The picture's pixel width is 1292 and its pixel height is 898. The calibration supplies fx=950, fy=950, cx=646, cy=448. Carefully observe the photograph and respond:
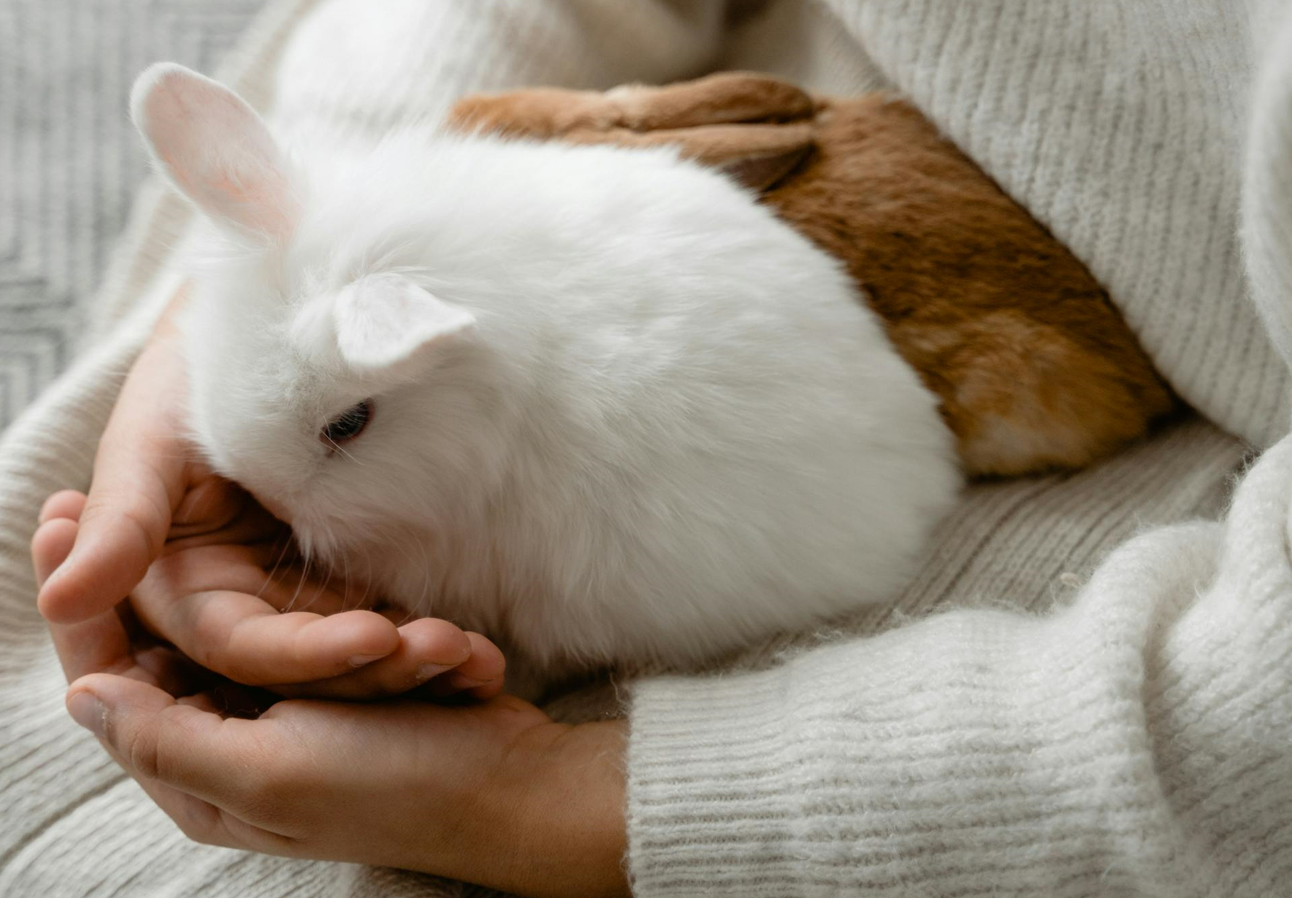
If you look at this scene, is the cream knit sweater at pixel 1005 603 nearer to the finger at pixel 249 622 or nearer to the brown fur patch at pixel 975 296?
the brown fur patch at pixel 975 296

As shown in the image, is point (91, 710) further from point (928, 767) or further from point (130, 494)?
point (928, 767)

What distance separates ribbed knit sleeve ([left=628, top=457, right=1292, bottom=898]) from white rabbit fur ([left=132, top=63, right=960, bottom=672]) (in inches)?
4.3

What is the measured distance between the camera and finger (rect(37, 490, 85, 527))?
2.68 ft

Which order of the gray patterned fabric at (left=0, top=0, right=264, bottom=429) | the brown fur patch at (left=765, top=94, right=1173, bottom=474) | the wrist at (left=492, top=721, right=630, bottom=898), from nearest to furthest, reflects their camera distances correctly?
the wrist at (left=492, top=721, right=630, bottom=898)
the brown fur patch at (left=765, top=94, right=1173, bottom=474)
the gray patterned fabric at (left=0, top=0, right=264, bottom=429)

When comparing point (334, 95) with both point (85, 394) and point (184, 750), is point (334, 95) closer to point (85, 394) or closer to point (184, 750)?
point (85, 394)

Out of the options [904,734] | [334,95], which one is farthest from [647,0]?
[904,734]

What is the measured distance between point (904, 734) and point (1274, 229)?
39cm

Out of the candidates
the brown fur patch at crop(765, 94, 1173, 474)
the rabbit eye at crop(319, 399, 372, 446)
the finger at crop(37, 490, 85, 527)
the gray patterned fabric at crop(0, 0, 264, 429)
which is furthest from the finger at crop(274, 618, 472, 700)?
the gray patterned fabric at crop(0, 0, 264, 429)

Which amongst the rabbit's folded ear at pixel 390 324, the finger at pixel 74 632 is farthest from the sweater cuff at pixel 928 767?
the finger at pixel 74 632

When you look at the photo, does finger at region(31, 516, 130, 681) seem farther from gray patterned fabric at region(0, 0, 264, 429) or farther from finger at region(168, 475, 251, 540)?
gray patterned fabric at region(0, 0, 264, 429)

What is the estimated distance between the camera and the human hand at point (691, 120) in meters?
0.81

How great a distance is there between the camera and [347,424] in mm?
693

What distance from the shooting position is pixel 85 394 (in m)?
0.94

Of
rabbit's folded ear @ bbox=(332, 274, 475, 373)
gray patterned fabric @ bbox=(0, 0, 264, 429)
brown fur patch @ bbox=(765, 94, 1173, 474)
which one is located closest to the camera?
rabbit's folded ear @ bbox=(332, 274, 475, 373)
